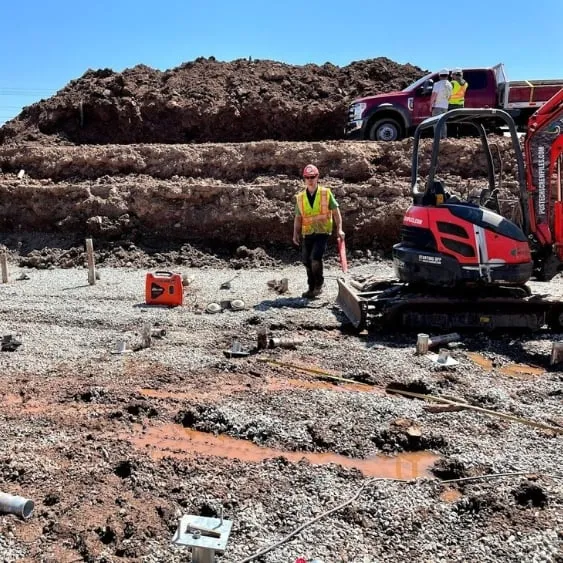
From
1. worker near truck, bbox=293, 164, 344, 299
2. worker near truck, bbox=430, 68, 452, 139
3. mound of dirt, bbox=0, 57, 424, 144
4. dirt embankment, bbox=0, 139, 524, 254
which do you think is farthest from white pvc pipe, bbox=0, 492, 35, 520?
mound of dirt, bbox=0, 57, 424, 144

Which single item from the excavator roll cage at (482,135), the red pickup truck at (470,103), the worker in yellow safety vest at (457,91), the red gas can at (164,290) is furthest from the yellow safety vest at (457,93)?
the red gas can at (164,290)

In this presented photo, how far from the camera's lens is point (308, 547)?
10.3 feet

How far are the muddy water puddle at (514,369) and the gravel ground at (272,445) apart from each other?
0.04 meters

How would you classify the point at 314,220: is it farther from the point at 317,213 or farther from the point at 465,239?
the point at 465,239

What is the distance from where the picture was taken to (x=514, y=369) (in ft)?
19.9

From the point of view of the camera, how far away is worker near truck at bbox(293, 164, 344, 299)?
8758 mm

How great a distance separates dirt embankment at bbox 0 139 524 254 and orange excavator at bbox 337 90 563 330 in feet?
18.6

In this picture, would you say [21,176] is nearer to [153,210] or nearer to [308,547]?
[153,210]

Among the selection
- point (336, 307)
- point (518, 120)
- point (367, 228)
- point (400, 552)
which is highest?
point (518, 120)

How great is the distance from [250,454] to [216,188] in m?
10.4

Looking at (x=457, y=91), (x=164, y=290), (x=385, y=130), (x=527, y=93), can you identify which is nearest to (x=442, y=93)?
(x=457, y=91)

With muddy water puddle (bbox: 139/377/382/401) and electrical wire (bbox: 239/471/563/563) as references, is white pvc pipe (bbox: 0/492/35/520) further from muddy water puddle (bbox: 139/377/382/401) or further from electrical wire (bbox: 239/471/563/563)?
muddy water puddle (bbox: 139/377/382/401)

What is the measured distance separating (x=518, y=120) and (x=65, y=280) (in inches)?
469

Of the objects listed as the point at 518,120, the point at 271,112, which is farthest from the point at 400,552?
the point at 271,112
